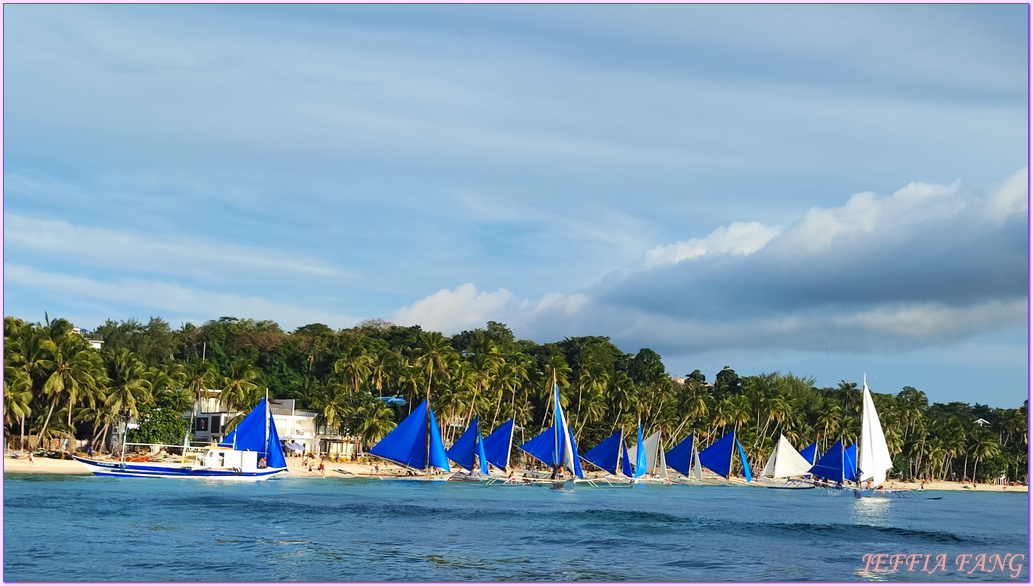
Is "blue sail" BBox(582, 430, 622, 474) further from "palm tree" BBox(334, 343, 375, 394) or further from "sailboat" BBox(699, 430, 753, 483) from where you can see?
"palm tree" BBox(334, 343, 375, 394)

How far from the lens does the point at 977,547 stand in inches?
1764

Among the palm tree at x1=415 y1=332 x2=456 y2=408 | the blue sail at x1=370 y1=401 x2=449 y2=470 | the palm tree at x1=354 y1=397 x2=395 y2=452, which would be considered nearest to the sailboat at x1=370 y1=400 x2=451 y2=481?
the blue sail at x1=370 y1=401 x2=449 y2=470

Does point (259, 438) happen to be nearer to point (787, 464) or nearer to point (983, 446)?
point (787, 464)

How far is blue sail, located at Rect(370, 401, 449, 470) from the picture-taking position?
6781 centimetres

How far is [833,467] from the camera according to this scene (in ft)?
269

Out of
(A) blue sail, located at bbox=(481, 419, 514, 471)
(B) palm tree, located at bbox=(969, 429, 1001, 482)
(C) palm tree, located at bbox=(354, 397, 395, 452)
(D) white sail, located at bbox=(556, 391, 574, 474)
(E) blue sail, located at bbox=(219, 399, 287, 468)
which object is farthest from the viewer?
(B) palm tree, located at bbox=(969, 429, 1001, 482)

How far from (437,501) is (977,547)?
27607 mm

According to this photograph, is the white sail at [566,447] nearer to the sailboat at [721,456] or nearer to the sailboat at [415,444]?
the sailboat at [415,444]

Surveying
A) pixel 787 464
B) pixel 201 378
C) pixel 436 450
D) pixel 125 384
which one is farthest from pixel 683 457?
pixel 125 384

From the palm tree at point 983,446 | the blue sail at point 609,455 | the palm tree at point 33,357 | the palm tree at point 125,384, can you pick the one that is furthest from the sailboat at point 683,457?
the palm tree at point 983,446

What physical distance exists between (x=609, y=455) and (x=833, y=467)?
1843 cm

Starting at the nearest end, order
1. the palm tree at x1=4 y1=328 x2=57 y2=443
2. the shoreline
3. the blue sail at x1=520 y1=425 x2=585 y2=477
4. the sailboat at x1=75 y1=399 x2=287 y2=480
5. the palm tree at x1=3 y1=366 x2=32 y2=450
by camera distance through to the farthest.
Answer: the shoreline → the sailboat at x1=75 y1=399 x2=287 y2=480 → the palm tree at x1=3 y1=366 x2=32 y2=450 → the palm tree at x1=4 y1=328 x2=57 y2=443 → the blue sail at x1=520 y1=425 x2=585 y2=477

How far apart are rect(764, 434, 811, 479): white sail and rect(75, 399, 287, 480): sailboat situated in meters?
44.1

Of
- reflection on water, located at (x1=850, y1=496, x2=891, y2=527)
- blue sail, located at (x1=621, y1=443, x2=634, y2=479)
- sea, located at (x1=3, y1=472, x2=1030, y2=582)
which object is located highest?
blue sail, located at (x1=621, y1=443, x2=634, y2=479)
